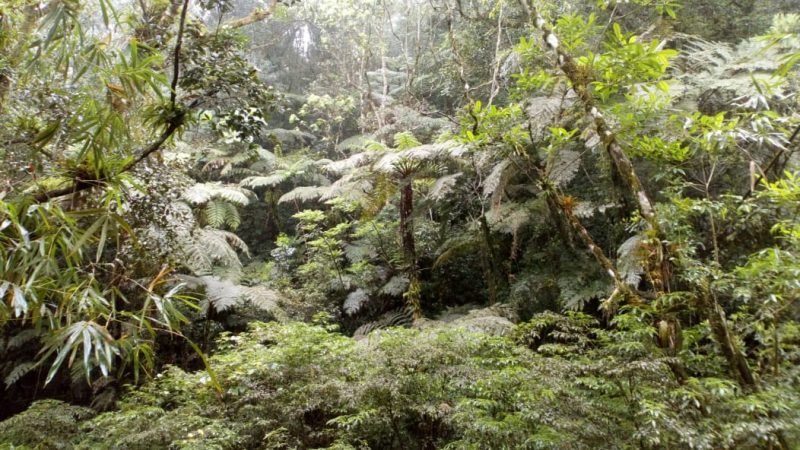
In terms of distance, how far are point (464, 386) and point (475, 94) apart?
198 inches

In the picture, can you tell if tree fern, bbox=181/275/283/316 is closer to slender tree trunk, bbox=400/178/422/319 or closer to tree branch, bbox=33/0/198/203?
slender tree trunk, bbox=400/178/422/319

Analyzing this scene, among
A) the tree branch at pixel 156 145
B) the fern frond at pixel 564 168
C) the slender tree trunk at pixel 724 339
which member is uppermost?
the tree branch at pixel 156 145

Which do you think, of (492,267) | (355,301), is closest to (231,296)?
(355,301)

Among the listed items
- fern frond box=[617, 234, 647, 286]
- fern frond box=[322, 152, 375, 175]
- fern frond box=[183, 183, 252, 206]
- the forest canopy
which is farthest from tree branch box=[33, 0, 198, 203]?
fern frond box=[183, 183, 252, 206]

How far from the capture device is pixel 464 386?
234 centimetres

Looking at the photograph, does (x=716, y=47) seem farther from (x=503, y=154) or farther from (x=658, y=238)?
(x=658, y=238)

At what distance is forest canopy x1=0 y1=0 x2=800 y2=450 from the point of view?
175 centimetres

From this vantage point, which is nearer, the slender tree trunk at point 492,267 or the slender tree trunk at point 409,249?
the slender tree trunk at point 492,267

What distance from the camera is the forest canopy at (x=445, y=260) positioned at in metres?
1.75

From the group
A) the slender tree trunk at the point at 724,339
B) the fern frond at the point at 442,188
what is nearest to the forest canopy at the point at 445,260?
the slender tree trunk at the point at 724,339

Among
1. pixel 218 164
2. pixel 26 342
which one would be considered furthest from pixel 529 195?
pixel 26 342

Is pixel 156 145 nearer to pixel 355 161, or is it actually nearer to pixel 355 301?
pixel 355 301

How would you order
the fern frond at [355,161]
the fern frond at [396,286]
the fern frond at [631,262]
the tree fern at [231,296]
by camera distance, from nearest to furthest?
1. the fern frond at [631,262]
2. the tree fern at [231,296]
3. the fern frond at [396,286]
4. the fern frond at [355,161]

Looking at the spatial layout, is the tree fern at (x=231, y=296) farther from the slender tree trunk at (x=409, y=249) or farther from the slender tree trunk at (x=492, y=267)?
the slender tree trunk at (x=492, y=267)
